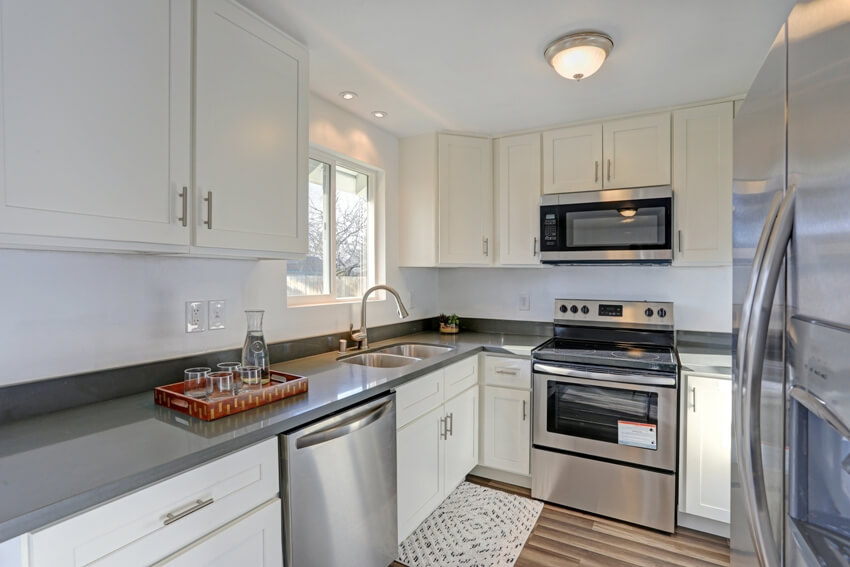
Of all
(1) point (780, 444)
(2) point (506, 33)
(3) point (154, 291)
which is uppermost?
(2) point (506, 33)

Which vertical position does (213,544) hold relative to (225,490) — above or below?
below

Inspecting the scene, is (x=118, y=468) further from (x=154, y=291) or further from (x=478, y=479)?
(x=478, y=479)

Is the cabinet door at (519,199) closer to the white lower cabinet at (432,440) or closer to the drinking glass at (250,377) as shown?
the white lower cabinet at (432,440)

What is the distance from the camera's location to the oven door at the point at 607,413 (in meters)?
2.14

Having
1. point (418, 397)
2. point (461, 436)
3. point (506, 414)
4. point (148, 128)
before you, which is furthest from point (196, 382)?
point (506, 414)

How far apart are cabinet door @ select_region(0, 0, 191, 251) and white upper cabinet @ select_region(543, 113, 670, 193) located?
6.74 feet

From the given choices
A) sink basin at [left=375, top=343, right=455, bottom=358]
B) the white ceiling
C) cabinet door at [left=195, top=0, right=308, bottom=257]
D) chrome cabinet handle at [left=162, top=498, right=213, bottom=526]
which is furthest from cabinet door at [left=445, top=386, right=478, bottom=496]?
the white ceiling

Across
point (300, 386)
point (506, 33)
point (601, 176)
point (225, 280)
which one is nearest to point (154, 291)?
point (225, 280)

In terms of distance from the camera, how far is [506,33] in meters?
1.67

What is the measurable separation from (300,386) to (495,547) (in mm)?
1271

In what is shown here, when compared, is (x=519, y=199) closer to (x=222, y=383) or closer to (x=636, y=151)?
(x=636, y=151)

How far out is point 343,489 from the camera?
57.8 inches

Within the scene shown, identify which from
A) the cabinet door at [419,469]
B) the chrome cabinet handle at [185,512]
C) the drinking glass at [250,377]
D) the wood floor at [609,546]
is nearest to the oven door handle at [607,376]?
the cabinet door at [419,469]

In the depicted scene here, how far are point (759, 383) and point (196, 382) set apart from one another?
4.96 feet
